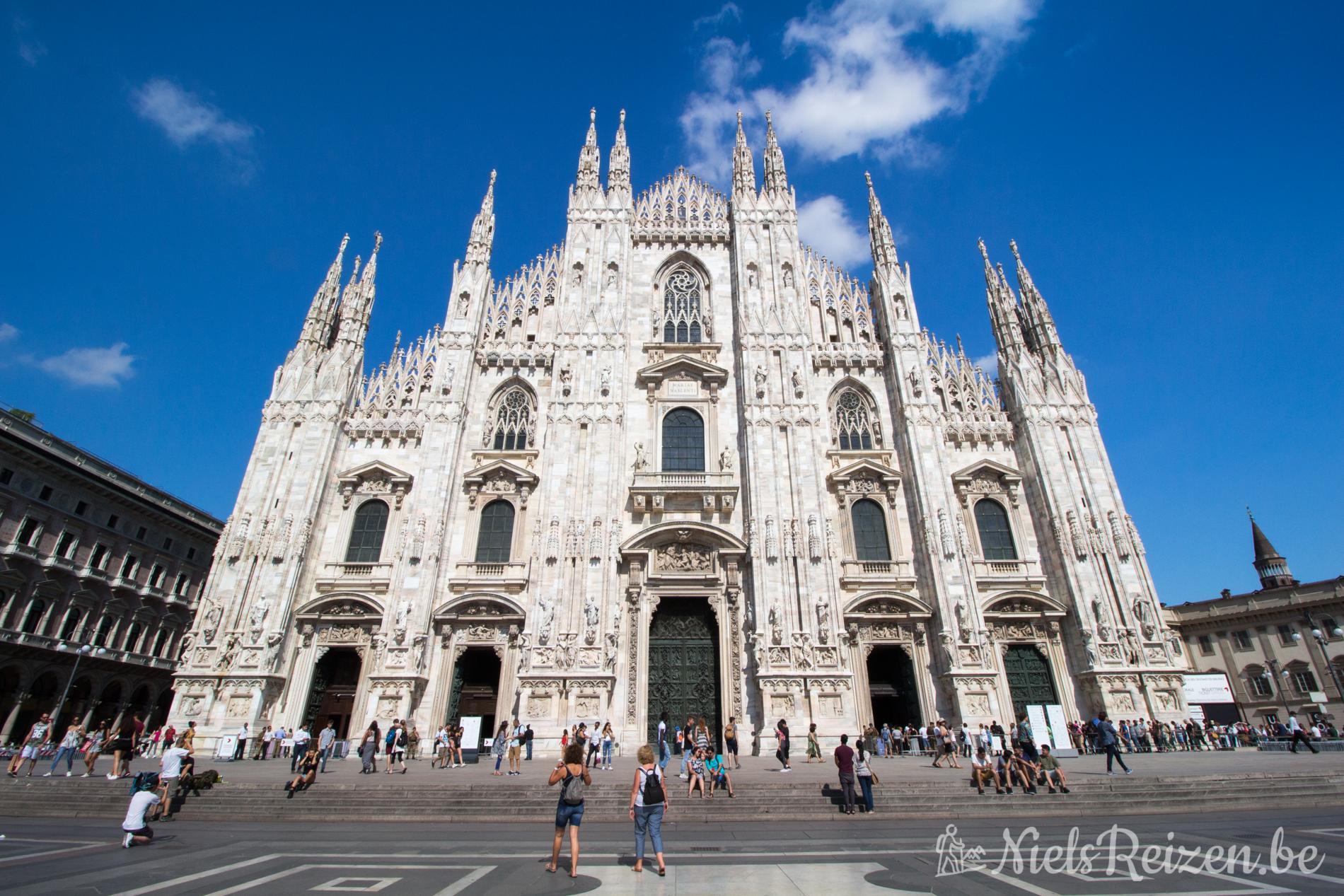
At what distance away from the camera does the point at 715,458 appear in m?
26.0

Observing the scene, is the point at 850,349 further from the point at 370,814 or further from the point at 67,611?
the point at 67,611

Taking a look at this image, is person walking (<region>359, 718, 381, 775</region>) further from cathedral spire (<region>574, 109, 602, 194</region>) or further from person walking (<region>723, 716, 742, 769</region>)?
cathedral spire (<region>574, 109, 602, 194</region>)

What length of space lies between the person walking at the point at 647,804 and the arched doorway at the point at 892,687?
1679 centimetres

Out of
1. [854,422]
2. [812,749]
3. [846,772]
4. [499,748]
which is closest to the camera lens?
[846,772]

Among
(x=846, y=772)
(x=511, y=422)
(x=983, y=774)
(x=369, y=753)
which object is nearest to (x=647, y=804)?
(x=846, y=772)

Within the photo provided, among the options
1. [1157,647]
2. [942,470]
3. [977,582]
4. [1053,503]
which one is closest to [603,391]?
[942,470]

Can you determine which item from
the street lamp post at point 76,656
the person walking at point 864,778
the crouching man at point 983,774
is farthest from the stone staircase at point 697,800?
the street lamp post at point 76,656

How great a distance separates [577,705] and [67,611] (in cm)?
2911

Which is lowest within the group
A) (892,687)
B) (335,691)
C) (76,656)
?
(335,691)

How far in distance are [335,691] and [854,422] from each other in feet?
71.8

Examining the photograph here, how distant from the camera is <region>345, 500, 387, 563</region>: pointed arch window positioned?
24.2 meters

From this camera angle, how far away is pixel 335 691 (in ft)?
73.9

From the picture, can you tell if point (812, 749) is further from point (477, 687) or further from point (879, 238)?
point (879, 238)

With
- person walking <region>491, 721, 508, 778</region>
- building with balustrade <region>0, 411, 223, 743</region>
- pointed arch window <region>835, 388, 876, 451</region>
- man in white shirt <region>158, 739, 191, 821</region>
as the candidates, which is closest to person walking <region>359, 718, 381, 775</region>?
person walking <region>491, 721, 508, 778</region>
